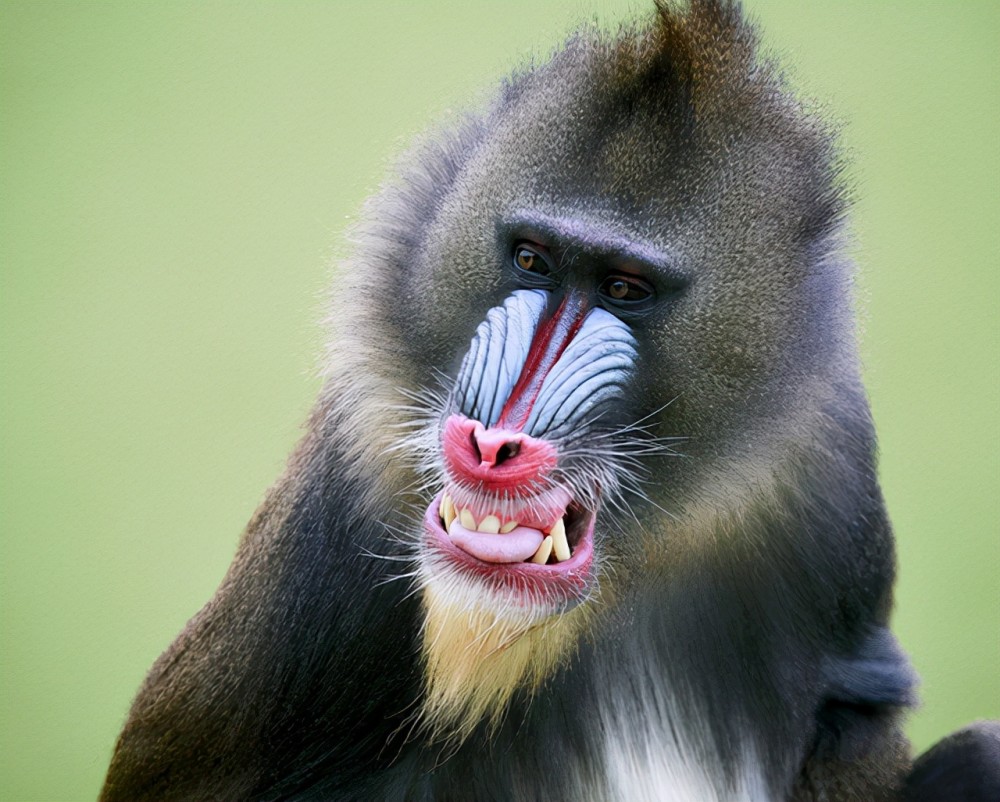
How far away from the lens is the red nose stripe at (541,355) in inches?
77.0

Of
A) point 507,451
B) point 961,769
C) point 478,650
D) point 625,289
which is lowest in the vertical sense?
point 961,769

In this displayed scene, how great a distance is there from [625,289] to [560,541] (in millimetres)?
510

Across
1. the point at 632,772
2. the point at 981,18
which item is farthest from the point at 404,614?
the point at 981,18

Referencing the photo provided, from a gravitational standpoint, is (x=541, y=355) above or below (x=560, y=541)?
above

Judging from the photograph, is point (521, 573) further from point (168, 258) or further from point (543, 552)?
point (168, 258)

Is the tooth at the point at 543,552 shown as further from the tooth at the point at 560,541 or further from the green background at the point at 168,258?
the green background at the point at 168,258

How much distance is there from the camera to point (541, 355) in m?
2.04

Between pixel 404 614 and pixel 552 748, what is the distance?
486 mm

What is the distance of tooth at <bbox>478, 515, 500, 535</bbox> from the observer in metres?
1.93

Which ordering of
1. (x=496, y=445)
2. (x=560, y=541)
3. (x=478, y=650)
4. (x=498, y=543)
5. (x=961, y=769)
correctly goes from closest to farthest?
(x=496, y=445)
(x=498, y=543)
(x=560, y=541)
(x=478, y=650)
(x=961, y=769)

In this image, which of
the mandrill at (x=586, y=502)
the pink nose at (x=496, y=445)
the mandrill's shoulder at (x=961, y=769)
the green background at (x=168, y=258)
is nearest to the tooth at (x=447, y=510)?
the mandrill at (x=586, y=502)

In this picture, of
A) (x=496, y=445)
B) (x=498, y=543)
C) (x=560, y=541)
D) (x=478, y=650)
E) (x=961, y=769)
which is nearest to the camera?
(x=496, y=445)

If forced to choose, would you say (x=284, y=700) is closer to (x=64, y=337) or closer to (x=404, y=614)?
(x=404, y=614)

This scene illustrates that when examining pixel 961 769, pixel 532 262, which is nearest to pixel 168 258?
pixel 532 262
